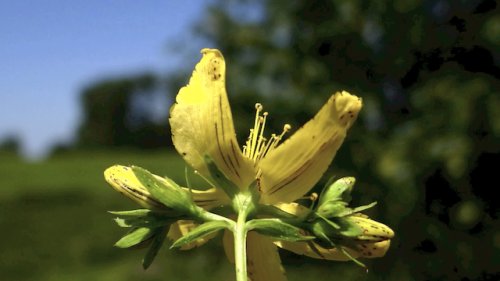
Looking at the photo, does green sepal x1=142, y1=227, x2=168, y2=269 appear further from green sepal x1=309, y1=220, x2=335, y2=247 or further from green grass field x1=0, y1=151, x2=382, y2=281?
green grass field x1=0, y1=151, x2=382, y2=281

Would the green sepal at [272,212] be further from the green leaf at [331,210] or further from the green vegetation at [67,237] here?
the green vegetation at [67,237]

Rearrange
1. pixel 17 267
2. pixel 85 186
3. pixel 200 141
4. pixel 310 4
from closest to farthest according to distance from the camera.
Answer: pixel 200 141 < pixel 310 4 < pixel 17 267 < pixel 85 186

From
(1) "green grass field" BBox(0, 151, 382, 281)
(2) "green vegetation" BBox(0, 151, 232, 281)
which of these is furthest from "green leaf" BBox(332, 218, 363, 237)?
(2) "green vegetation" BBox(0, 151, 232, 281)

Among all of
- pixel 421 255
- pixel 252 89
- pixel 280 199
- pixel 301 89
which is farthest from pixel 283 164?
pixel 252 89

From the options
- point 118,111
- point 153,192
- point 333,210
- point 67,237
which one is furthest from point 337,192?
point 118,111

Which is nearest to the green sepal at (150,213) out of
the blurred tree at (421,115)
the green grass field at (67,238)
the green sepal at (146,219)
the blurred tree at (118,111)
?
the green sepal at (146,219)

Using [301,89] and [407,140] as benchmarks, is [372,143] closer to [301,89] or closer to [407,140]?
[407,140]
